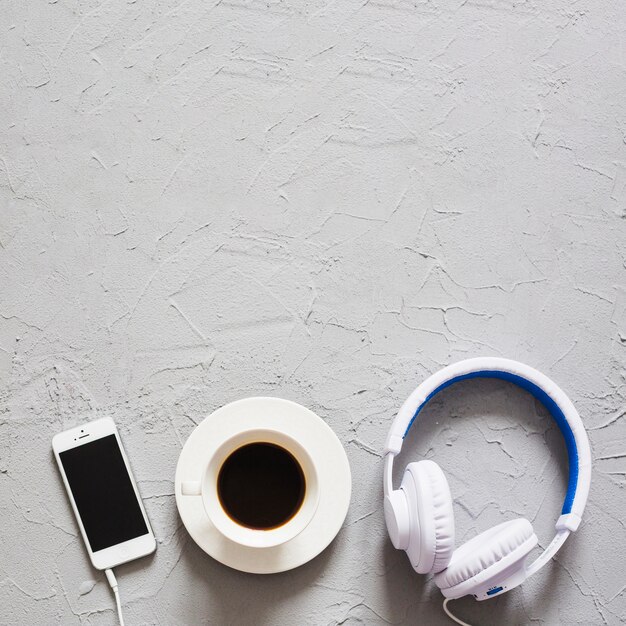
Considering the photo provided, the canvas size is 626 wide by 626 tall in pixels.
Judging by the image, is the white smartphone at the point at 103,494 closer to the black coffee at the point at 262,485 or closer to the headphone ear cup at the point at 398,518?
the black coffee at the point at 262,485

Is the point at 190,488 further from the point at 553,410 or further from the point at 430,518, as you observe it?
the point at 553,410

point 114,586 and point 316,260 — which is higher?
point 316,260

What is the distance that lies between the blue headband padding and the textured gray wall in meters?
0.03

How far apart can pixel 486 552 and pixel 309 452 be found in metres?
0.17

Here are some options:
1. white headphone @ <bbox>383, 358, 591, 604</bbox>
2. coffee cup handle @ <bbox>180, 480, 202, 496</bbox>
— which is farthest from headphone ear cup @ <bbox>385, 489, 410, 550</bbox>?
coffee cup handle @ <bbox>180, 480, 202, 496</bbox>

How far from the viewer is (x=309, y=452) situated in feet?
2.12

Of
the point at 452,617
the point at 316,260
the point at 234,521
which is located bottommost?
the point at 452,617

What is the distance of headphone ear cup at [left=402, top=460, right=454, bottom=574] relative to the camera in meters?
0.59

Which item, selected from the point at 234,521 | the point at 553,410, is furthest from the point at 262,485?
the point at 553,410

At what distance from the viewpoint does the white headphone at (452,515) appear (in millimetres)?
595

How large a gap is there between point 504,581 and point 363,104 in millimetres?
454

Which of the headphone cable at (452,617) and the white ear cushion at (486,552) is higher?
the white ear cushion at (486,552)

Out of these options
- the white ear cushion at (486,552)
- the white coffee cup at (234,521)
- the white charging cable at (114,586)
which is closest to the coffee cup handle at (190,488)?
the white coffee cup at (234,521)

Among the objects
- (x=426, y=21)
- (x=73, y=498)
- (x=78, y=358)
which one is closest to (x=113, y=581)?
(x=73, y=498)
